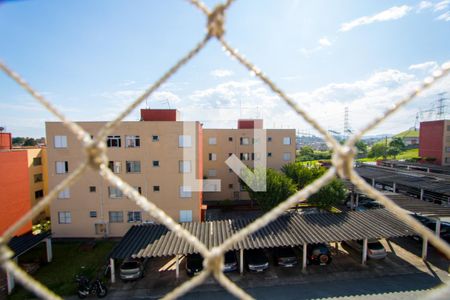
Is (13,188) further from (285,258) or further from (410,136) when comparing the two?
(410,136)

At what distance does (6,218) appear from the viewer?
34.2ft

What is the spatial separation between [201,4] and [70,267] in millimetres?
10661

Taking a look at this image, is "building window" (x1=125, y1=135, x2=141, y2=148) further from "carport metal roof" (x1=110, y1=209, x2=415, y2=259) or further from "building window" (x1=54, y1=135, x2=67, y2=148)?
"carport metal roof" (x1=110, y1=209, x2=415, y2=259)

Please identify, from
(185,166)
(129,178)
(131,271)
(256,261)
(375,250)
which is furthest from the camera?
(185,166)

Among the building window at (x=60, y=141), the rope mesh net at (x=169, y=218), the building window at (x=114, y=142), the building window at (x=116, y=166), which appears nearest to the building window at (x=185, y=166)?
the building window at (x=116, y=166)

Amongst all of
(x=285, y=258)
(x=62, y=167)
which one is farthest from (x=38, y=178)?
(x=285, y=258)

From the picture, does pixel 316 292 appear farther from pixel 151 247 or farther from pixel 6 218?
pixel 6 218

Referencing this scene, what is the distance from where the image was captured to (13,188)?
10977mm

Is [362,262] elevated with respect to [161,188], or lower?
lower

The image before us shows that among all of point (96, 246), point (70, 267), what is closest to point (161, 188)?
point (96, 246)

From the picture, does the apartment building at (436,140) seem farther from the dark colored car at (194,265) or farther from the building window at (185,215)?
the dark colored car at (194,265)

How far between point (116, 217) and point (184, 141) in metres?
4.87

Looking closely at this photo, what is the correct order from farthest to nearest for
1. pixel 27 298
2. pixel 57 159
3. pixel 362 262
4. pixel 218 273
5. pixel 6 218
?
pixel 57 159 < pixel 6 218 < pixel 362 262 < pixel 27 298 < pixel 218 273

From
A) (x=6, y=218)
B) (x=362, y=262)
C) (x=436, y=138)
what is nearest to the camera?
(x=362, y=262)
